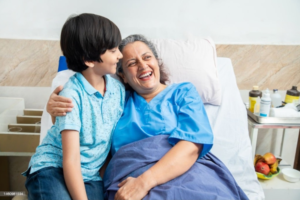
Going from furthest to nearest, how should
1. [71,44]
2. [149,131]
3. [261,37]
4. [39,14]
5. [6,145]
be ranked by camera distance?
[261,37] → [39,14] → [6,145] → [149,131] → [71,44]

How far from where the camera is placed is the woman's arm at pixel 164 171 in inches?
41.2

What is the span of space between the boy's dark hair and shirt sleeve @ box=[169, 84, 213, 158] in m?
0.44

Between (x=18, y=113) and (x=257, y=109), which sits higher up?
(x=257, y=109)

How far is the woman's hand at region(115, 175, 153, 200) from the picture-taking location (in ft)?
3.40

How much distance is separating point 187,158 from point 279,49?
4.51 feet

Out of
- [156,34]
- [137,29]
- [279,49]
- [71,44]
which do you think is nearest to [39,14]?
[137,29]

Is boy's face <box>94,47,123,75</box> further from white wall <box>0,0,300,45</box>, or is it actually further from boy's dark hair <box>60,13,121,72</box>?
white wall <box>0,0,300,45</box>

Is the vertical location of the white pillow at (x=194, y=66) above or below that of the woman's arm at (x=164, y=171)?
above

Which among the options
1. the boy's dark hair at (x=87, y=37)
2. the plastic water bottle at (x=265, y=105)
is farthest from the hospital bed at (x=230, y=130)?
the boy's dark hair at (x=87, y=37)

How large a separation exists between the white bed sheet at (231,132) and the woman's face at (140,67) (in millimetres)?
440

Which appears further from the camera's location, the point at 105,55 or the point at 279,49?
the point at 279,49

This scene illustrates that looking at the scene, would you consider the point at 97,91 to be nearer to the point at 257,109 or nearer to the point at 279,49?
the point at 257,109

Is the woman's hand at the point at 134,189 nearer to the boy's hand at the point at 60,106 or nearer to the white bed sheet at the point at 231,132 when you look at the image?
the boy's hand at the point at 60,106

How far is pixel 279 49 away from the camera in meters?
2.04
